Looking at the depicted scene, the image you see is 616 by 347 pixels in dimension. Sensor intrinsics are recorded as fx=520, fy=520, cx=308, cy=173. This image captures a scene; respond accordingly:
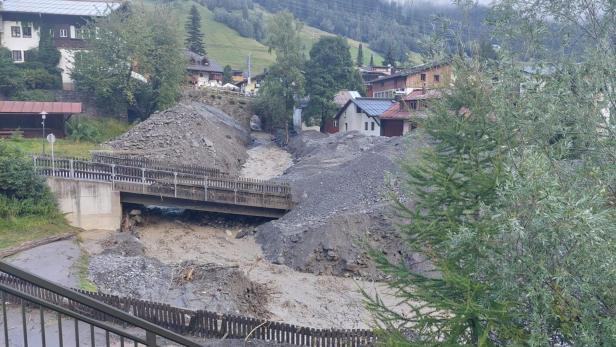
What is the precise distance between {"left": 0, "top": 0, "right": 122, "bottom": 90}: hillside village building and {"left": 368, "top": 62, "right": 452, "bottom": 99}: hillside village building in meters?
27.3

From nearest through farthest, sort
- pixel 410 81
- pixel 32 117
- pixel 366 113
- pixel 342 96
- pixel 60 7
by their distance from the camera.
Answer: pixel 32 117 < pixel 60 7 < pixel 366 113 < pixel 410 81 < pixel 342 96

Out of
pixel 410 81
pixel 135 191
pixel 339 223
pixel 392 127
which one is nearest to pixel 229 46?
pixel 410 81

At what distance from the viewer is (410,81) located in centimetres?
5084

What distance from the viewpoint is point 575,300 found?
5.57 meters

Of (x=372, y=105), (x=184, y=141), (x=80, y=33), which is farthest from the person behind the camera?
(x=372, y=105)

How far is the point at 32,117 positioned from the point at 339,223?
23.8 m

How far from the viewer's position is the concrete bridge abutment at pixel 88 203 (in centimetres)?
2333

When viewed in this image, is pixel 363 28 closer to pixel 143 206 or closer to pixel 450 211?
pixel 143 206

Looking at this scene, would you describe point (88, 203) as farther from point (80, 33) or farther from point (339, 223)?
point (80, 33)

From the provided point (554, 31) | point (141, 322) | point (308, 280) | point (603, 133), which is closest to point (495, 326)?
point (603, 133)

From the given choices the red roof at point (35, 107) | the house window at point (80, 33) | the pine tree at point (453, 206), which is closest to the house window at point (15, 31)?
the house window at point (80, 33)

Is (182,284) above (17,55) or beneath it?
beneath

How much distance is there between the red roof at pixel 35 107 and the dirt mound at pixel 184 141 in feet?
11.5

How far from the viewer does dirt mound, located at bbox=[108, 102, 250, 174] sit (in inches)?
1363
